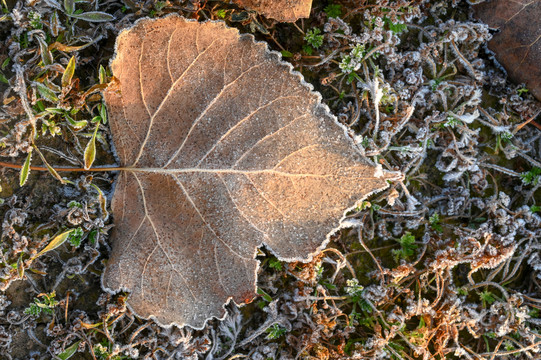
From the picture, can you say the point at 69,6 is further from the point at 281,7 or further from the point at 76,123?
the point at 281,7

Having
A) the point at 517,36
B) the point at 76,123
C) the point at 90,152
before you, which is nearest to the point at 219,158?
the point at 90,152

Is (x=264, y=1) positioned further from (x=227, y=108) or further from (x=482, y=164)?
(x=482, y=164)

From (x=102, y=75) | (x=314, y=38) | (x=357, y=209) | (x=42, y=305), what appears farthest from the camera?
(x=357, y=209)

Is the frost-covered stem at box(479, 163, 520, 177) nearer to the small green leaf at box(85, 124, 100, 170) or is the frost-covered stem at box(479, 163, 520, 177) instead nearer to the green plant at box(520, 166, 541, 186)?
the green plant at box(520, 166, 541, 186)

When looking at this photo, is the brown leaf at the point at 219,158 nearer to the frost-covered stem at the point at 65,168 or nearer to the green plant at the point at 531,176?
the frost-covered stem at the point at 65,168

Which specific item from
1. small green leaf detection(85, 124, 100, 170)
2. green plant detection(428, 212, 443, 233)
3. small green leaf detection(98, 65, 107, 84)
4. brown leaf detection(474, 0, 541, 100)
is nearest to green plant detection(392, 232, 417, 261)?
green plant detection(428, 212, 443, 233)

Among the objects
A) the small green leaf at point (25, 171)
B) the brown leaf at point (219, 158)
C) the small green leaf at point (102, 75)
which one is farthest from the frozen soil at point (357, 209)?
the brown leaf at point (219, 158)
